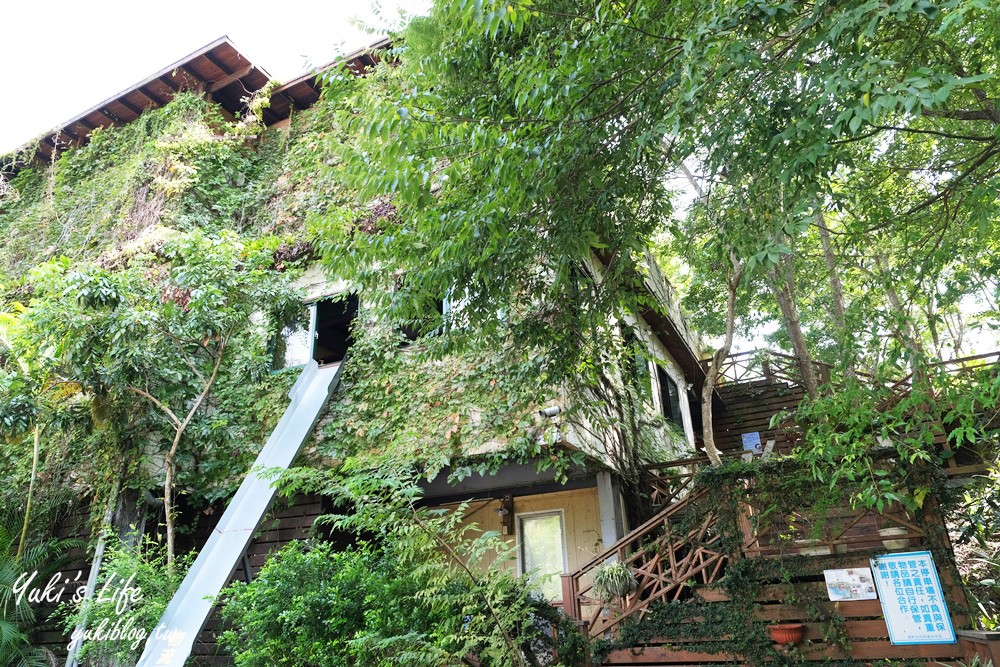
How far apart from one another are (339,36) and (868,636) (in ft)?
24.2

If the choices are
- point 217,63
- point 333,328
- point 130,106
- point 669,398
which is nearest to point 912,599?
point 669,398

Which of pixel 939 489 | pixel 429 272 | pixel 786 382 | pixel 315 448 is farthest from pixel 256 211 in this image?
pixel 786 382

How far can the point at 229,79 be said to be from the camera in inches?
459

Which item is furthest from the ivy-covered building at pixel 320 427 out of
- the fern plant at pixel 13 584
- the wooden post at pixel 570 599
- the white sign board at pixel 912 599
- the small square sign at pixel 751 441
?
the small square sign at pixel 751 441

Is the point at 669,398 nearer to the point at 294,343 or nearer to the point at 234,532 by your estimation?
the point at 294,343

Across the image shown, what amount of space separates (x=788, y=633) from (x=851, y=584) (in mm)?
662

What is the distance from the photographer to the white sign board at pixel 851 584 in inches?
208

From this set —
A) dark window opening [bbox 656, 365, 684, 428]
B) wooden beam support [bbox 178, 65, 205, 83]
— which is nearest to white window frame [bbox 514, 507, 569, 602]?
dark window opening [bbox 656, 365, 684, 428]

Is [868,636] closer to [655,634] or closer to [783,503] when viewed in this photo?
[783,503]

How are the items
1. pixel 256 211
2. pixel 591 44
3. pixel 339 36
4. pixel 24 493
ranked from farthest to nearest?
1. pixel 256 211
2. pixel 24 493
3. pixel 339 36
4. pixel 591 44

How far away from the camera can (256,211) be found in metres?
10.7

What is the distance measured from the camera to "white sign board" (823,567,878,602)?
5273 millimetres

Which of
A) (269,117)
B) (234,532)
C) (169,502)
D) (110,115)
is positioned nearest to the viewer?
(234,532)

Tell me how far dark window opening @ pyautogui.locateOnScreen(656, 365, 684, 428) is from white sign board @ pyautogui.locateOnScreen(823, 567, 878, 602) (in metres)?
6.17
